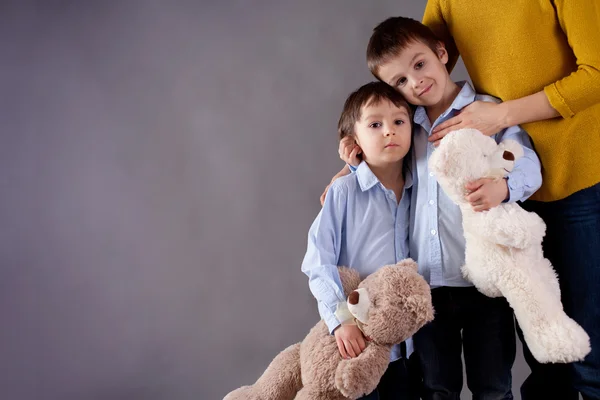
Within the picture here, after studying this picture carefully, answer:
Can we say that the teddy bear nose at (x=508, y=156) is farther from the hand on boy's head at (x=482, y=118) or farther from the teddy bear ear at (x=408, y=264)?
the teddy bear ear at (x=408, y=264)

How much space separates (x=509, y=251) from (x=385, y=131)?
0.44m

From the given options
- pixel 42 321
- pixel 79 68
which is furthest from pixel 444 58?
pixel 42 321

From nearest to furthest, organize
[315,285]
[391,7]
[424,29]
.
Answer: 1. [315,285]
2. [424,29]
3. [391,7]

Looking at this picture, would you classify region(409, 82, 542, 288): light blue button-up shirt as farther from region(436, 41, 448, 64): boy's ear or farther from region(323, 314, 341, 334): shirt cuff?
region(323, 314, 341, 334): shirt cuff

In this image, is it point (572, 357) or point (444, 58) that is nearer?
point (572, 357)

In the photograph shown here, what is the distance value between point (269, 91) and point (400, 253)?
4.09 feet

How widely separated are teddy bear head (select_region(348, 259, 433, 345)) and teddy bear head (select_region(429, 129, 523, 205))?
0.24 metres

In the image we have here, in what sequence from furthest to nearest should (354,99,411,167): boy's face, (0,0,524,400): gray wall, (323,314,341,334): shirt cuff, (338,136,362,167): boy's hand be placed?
(0,0,524,400): gray wall < (338,136,362,167): boy's hand < (354,99,411,167): boy's face < (323,314,341,334): shirt cuff

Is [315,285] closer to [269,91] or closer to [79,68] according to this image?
[269,91]

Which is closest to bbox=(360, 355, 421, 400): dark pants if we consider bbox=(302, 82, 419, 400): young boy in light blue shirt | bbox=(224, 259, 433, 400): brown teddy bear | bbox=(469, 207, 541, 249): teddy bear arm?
bbox=(302, 82, 419, 400): young boy in light blue shirt

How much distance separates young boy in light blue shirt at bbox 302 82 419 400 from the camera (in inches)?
63.7

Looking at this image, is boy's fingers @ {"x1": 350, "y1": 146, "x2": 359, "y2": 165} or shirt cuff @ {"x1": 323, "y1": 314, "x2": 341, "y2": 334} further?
boy's fingers @ {"x1": 350, "y1": 146, "x2": 359, "y2": 165}

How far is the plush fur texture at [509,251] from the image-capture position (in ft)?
4.57

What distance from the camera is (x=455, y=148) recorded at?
1.43 m
